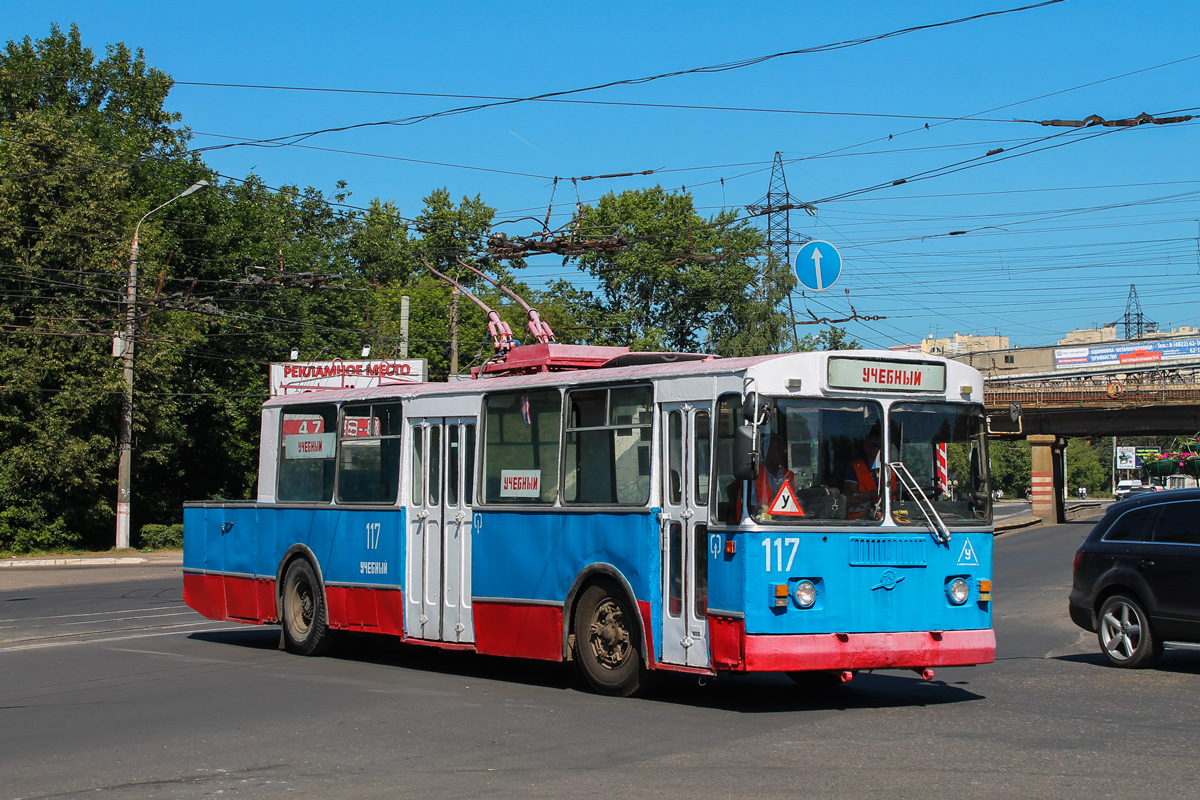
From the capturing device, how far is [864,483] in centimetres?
995

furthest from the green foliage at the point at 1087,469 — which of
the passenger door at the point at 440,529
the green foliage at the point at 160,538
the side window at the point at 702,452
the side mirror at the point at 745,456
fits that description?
→ the side mirror at the point at 745,456

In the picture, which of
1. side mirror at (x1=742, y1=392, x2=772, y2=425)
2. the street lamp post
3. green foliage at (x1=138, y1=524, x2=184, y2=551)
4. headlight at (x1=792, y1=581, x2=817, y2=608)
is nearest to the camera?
side mirror at (x1=742, y1=392, x2=772, y2=425)

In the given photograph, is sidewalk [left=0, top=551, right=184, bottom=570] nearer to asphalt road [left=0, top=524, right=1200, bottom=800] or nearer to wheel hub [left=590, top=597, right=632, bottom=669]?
asphalt road [left=0, top=524, right=1200, bottom=800]

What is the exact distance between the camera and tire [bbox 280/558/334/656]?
14297 millimetres

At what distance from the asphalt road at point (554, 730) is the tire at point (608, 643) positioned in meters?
0.30

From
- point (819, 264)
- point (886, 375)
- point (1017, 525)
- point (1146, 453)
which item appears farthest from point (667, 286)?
point (1146, 453)

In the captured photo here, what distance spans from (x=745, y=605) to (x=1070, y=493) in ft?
515

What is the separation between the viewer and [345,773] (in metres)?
7.41

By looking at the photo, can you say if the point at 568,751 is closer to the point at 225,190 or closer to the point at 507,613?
the point at 507,613

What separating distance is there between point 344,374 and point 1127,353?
3886 inches

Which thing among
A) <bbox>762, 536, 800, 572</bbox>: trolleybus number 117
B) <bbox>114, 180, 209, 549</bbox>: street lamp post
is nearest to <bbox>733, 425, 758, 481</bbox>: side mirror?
<bbox>762, 536, 800, 572</bbox>: trolleybus number 117

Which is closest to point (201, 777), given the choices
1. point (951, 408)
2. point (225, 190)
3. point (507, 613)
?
point (507, 613)

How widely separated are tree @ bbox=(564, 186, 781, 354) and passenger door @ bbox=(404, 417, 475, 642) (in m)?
49.1

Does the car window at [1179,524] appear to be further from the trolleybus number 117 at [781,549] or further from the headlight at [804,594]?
the trolleybus number 117 at [781,549]
